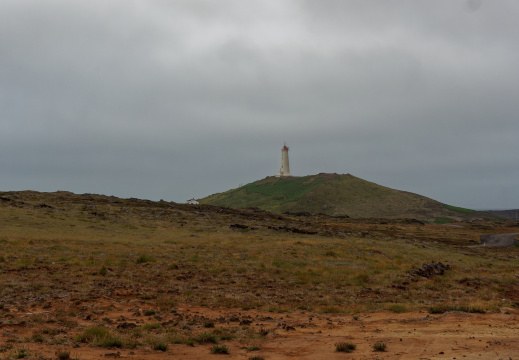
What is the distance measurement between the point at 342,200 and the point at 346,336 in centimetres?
11810

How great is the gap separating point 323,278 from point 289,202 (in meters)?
107

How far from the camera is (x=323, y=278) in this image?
24641 mm

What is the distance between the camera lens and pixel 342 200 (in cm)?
12875

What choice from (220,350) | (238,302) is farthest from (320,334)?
(238,302)

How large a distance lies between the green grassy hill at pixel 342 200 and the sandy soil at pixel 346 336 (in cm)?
10303

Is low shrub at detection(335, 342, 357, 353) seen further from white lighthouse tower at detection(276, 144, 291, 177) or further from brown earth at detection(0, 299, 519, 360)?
white lighthouse tower at detection(276, 144, 291, 177)

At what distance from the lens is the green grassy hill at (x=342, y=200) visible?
395 feet

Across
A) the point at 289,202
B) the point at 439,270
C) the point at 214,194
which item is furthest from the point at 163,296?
the point at 214,194

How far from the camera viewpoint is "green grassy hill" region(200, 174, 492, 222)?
12025 cm

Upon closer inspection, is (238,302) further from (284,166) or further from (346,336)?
(284,166)

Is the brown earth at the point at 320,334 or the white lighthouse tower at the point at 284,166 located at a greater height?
the white lighthouse tower at the point at 284,166

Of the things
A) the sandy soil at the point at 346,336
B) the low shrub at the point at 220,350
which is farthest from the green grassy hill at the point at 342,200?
the low shrub at the point at 220,350

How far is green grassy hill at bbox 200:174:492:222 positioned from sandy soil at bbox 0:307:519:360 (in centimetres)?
10303

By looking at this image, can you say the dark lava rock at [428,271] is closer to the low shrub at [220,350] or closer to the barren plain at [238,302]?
the barren plain at [238,302]
